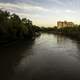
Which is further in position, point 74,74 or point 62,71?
point 62,71

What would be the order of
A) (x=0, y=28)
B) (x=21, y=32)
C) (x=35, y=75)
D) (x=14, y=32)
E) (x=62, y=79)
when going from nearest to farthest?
1. (x=62, y=79)
2. (x=35, y=75)
3. (x=0, y=28)
4. (x=14, y=32)
5. (x=21, y=32)

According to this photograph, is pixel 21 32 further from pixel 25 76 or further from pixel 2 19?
pixel 25 76

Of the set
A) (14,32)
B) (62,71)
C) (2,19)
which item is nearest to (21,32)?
(14,32)

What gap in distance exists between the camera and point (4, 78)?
11680 millimetres

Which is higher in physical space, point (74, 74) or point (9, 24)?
point (9, 24)

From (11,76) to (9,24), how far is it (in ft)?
137

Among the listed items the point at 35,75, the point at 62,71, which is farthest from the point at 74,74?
the point at 35,75

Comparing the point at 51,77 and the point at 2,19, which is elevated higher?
the point at 2,19

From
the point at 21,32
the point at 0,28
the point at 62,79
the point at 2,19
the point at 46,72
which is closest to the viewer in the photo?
the point at 62,79

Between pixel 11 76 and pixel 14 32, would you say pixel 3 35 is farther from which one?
pixel 11 76

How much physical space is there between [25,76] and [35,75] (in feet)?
2.71

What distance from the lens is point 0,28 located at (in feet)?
151

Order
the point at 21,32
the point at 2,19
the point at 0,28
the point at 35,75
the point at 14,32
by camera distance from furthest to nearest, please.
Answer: the point at 21,32 < the point at 14,32 < the point at 2,19 < the point at 0,28 < the point at 35,75

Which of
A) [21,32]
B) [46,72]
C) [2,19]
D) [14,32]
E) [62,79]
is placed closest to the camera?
[62,79]
